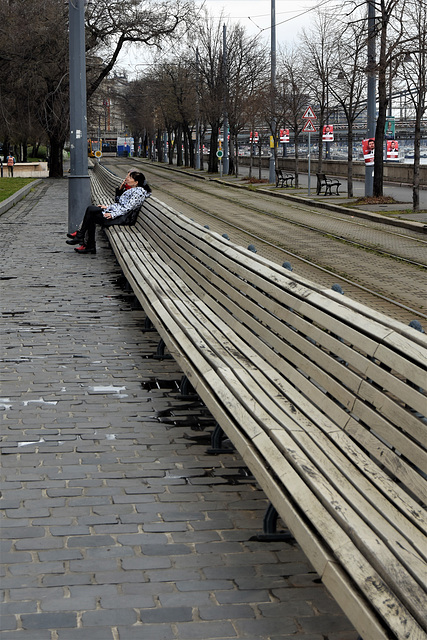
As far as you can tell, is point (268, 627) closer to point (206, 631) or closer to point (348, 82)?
point (206, 631)

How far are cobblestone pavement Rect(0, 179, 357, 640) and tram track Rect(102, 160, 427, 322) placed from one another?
4448 millimetres

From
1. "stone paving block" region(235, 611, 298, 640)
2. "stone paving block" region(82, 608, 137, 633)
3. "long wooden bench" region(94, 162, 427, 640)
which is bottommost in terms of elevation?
"stone paving block" region(235, 611, 298, 640)

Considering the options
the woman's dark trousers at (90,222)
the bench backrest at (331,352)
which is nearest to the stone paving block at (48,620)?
the bench backrest at (331,352)

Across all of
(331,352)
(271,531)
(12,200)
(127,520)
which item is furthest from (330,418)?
(12,200)

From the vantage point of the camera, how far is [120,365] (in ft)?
24.7

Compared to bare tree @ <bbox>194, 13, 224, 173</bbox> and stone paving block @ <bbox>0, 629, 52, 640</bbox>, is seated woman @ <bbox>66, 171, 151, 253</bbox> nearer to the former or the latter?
stone paving block @ <bbox>0, 629, 52, 640</bbox>

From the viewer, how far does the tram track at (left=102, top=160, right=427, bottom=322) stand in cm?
1206

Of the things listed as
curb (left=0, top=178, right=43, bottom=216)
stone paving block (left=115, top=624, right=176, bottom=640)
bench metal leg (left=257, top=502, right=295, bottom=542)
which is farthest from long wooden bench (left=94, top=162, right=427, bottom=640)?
curb (left=0, top=178, right=43, bottom=216)

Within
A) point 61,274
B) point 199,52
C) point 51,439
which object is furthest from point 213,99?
point 51,439

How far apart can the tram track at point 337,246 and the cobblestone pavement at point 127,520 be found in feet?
14.6

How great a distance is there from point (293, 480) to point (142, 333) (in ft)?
17.2

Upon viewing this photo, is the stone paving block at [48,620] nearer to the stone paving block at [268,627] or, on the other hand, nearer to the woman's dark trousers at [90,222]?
the stone paving block at [268,627]

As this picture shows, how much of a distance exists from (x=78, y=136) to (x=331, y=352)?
12.4m

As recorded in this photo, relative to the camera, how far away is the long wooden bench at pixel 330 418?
2.91 m
